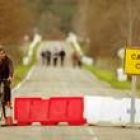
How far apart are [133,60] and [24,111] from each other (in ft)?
9.87

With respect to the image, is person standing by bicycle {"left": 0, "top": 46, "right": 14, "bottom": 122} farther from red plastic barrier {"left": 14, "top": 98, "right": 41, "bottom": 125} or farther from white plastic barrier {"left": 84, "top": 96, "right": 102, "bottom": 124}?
white plastic barrier {"left": 84, "top": 96, "right": 102, "bottom": 124}

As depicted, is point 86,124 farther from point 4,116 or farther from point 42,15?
point 42,15

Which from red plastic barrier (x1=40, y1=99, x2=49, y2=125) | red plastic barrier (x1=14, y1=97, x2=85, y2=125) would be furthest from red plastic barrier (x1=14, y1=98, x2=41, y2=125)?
red plastic barrier (x1=40, y1=99, x2=49, y2=125)

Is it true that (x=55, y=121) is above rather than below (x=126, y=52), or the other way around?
below

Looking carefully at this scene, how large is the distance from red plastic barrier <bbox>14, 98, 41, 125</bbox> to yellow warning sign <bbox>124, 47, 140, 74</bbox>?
2.44 meters

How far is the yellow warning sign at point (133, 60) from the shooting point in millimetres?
21266

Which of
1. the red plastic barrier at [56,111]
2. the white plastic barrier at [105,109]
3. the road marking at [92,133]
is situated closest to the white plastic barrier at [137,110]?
the white plastic barrier at [105,109]

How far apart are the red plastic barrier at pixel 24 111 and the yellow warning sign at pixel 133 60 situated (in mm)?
2436

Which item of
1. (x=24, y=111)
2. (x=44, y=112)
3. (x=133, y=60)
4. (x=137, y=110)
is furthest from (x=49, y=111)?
(x=133, y=60)

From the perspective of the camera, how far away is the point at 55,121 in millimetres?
21469

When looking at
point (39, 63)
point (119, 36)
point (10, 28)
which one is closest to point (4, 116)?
point (10, 28)

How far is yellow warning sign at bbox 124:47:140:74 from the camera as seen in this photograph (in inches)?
837

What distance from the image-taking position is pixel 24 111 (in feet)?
70.1

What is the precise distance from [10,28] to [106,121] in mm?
30999
